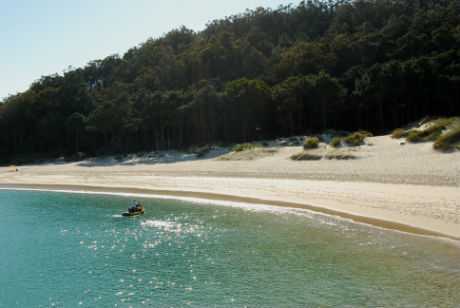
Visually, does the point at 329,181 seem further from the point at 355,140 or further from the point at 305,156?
the point at 355,140

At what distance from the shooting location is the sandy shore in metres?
15.0

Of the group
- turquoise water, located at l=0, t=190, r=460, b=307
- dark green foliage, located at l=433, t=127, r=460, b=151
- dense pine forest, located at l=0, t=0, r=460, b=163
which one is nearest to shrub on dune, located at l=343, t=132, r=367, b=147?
dark green foliage, located at l=433, t=127, r=460, b=151

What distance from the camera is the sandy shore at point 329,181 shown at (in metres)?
15.0

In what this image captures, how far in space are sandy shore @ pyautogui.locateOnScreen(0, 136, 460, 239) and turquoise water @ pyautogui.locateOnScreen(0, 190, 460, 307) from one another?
5.84 feet

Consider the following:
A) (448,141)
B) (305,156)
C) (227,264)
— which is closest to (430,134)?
(448,141)

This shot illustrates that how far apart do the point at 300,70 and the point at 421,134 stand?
118 ft

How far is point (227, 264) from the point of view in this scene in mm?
11273

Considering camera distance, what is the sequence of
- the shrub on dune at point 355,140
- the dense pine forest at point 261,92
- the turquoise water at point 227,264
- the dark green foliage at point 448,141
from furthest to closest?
the dense pine forest at point 261,92 < the shrub on dune at point 355,140 < the dark green foliage at point 448,141 < the turquoise water at point 227,264

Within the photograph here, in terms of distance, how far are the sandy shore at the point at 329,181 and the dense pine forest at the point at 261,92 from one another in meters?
12.6

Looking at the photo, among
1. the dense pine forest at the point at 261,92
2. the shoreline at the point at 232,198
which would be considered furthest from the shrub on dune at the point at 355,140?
the dense pine forest at the point at 261,92

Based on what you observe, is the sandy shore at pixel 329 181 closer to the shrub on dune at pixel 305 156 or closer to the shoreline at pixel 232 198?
the shoreline at pixel 232 198

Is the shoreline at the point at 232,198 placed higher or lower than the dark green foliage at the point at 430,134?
lower

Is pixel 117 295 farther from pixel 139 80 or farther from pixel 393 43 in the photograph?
pixel 139 80

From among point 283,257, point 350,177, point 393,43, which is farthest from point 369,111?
point 283,257
